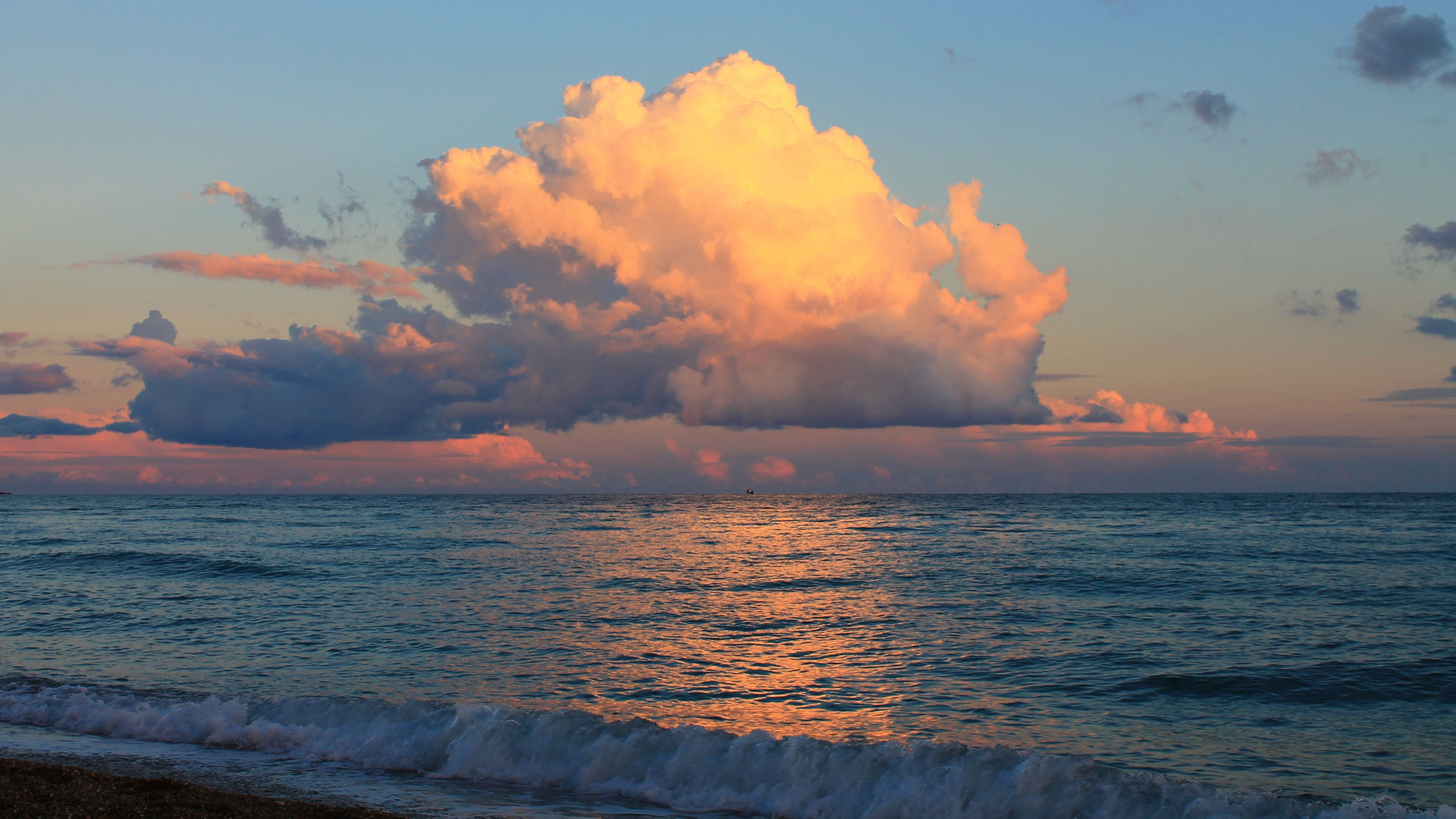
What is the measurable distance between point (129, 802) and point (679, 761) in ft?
22.7

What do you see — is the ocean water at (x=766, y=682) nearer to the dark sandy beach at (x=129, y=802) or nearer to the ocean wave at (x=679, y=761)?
the ocean wave at (x=679, y=761)

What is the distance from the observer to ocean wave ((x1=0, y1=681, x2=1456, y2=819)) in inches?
437

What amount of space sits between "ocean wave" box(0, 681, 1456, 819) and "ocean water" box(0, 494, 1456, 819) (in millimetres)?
42

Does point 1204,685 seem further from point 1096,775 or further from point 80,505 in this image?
point 80,505

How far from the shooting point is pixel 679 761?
12.6 metres

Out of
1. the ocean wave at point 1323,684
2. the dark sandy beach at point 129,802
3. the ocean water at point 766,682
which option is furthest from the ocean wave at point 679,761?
the ocean wave at point 1323,684

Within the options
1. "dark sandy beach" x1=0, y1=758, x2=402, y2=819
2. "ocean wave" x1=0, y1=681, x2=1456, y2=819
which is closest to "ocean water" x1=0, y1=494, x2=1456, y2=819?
"ocean wave" x1=0, y1=681, x2=1456, y2=819

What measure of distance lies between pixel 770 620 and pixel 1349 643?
14.4 metres

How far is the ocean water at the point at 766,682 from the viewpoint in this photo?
1188 centimetres

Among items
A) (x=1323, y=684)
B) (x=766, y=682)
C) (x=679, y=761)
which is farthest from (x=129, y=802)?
(x=1323, y=684)

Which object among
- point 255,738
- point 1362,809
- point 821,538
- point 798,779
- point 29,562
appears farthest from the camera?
point 821,538

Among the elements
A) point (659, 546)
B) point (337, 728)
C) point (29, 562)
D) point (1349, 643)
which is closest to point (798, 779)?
point (337, 728)

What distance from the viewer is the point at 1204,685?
1666 cm

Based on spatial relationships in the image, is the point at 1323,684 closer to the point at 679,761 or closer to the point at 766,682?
the point at 766,682
